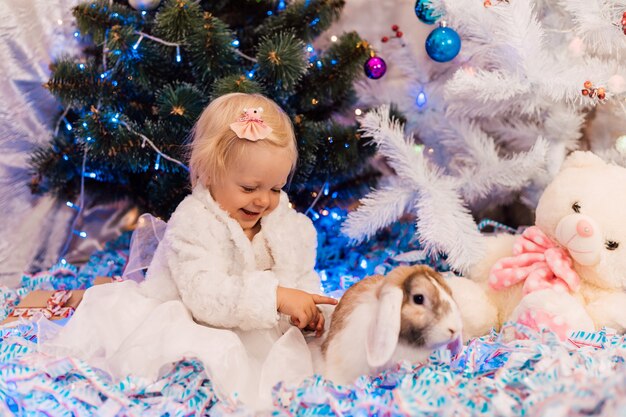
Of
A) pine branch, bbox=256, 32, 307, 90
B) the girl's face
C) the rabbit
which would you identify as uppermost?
pine branch, bbox=256, 32, 307, 90

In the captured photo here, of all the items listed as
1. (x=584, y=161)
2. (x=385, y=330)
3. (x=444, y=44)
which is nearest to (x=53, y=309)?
(x=385, y=330)

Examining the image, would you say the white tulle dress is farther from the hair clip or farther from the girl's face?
the hair clip

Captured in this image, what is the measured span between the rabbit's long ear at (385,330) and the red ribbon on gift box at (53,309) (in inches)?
33.3

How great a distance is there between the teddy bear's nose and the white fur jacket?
1.86 feet

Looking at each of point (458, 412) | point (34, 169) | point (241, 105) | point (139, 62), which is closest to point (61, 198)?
point (34, 169)

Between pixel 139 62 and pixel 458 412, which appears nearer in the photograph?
pixel 458 412

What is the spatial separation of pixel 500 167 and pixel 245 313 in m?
0.84

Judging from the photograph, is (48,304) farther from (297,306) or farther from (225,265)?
(297,306)

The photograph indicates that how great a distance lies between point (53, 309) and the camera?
146 centimetres

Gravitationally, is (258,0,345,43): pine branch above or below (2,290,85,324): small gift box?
above

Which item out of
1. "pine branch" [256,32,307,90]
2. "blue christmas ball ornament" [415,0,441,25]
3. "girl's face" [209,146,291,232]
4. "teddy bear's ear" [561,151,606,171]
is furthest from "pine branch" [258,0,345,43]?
"teddy bear's ear" [561,151,606,171]

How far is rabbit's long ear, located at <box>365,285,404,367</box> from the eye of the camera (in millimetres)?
925

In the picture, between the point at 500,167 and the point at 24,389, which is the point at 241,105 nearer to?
the point at 24,389

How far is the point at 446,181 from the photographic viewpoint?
5.09 feet
